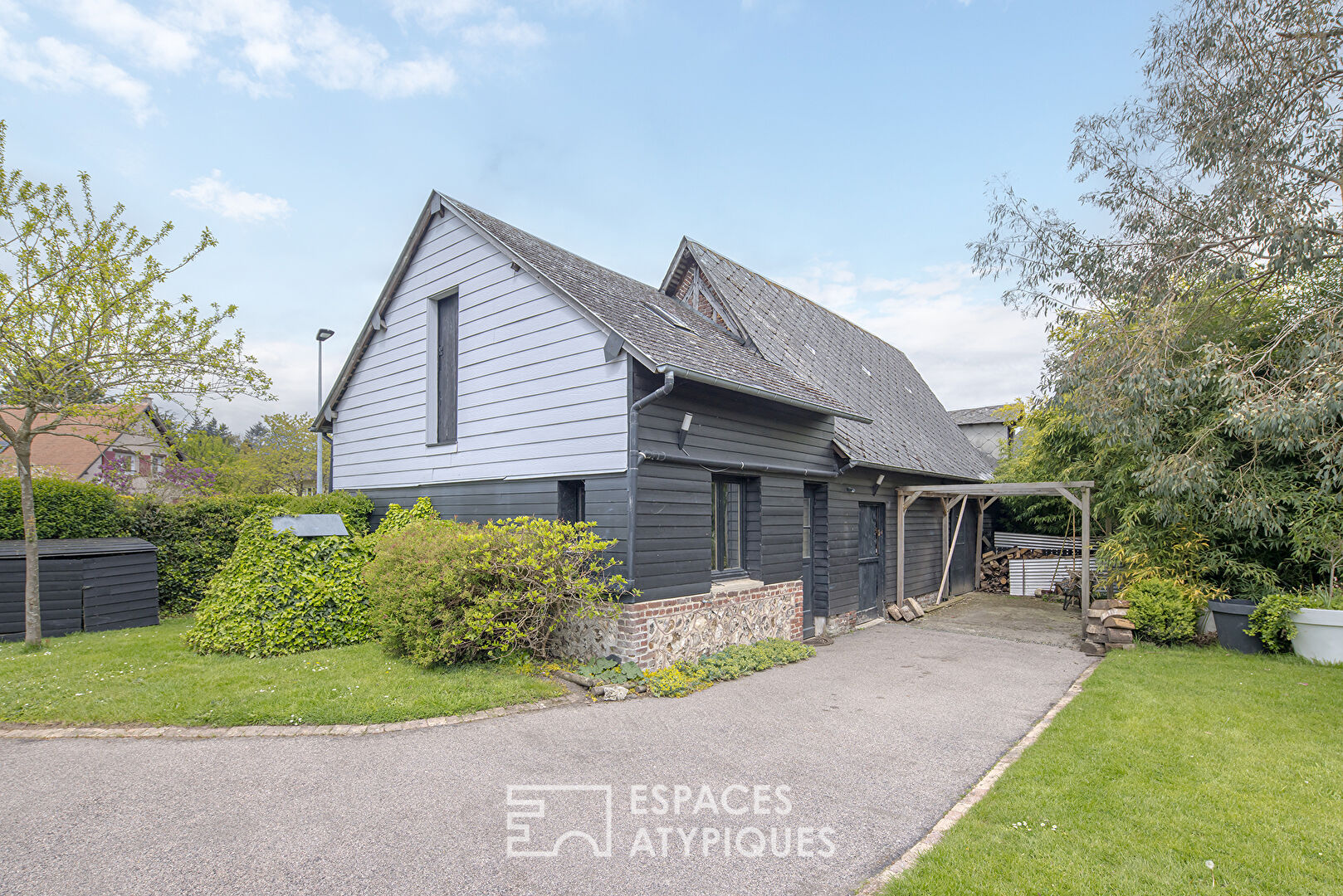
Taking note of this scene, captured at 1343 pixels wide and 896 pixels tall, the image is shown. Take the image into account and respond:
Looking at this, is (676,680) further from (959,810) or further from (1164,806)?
(1164,806)

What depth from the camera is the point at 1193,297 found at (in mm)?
8742

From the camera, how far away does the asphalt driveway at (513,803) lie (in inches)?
131

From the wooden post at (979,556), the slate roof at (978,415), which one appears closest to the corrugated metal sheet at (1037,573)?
the wooden post at (979,556)

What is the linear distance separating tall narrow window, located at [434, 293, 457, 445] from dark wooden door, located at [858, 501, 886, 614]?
721 cm

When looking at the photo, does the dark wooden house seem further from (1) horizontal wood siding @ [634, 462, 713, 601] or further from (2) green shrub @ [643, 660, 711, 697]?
(2) green shrub @ [643, 660, 711, 697]

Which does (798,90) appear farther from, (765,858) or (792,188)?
(765,858)

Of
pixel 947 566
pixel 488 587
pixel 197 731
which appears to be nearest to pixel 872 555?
pixel 947 566

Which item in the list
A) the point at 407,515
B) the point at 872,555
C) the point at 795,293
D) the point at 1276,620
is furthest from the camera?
the point at 795,293

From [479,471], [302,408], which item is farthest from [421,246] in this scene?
[302,408]

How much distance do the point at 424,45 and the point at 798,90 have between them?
5.45 meters

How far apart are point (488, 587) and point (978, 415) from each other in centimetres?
2457

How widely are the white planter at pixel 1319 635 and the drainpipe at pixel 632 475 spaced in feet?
28.2

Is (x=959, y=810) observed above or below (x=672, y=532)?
below

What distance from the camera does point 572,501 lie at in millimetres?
8234
